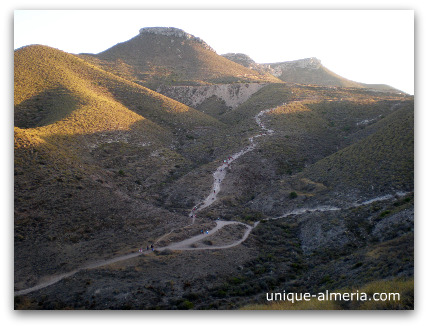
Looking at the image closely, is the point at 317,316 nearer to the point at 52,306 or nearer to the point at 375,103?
the point at 52,306

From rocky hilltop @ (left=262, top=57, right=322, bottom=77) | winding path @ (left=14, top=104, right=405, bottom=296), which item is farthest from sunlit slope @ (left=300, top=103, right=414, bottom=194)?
rocky hilltop @ (left=262, top=57, right=322, bottom=77)

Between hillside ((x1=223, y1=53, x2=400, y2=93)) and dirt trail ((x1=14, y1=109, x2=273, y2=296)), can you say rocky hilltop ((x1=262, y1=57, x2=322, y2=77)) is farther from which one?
dirt trail ((x1=14, y1=109, x2=273, y2=296))

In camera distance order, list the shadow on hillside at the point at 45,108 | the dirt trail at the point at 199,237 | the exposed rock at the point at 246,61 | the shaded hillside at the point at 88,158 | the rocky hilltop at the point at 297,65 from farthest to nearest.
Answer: the rocky hilltop at the point at 297,65 < the exposed rock at the point at 246,61 < the shadow on hillside at the point at 45,108 < the shaded hillside at the point at 88,158 < the dirt trail at the point at 199,237

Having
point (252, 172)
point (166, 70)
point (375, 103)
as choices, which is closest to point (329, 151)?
point (252, 172)

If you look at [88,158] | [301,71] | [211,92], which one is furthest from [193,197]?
[301,71]

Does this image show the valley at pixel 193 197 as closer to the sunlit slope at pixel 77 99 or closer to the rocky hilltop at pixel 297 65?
the sunlit slope at pixel 77 99

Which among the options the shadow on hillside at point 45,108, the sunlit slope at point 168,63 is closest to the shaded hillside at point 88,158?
the shadow on hillside at point 45,108

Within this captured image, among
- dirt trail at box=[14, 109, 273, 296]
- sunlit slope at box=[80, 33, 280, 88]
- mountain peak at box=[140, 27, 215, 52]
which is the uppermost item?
mountain peak at box=[140, 27, 215, 52]

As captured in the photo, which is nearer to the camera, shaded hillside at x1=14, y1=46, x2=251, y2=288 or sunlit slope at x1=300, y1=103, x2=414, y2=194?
shaded hillside at x1=14, y1=46, x2=251, y2=288
